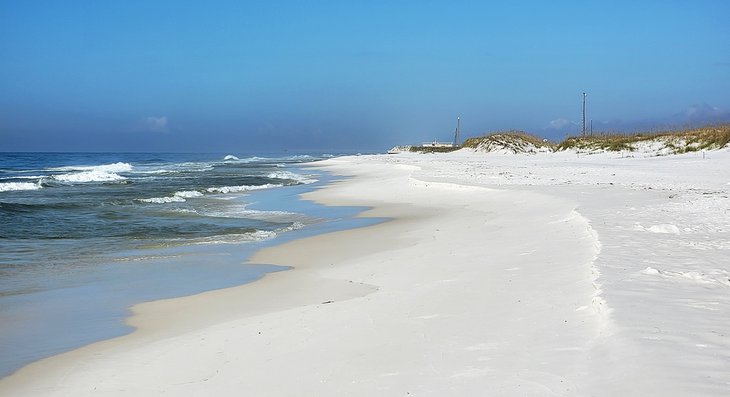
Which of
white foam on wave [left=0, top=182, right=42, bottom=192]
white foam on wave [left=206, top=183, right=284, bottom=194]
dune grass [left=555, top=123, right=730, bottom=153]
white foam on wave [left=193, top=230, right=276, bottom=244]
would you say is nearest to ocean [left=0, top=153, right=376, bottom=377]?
white foam on wave [left=193, top=230, right=276, bottom=244]

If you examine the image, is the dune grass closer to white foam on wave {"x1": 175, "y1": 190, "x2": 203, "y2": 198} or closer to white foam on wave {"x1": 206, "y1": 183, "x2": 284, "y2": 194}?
white foam on wave {"x1": 206, "y1": 183, "x2": 284, "y2": 194}

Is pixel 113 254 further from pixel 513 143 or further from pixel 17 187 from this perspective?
pixel 513 143

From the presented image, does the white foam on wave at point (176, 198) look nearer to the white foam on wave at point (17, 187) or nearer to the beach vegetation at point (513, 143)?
the white foam on wave at point (17, 187)

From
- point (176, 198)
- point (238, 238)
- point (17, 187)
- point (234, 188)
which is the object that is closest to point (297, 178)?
point (234, 188)

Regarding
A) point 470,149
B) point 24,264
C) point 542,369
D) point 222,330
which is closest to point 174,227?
point 24,264

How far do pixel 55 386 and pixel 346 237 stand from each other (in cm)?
849

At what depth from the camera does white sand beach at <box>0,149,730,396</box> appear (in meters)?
4.05

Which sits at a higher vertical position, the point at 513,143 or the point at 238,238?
the point at 513,143

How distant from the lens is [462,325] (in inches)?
210

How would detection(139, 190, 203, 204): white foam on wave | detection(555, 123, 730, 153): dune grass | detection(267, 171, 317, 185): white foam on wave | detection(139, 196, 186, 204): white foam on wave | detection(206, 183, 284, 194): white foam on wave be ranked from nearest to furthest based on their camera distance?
detection(139, 196, 186, 204): white foam on wave
detection(139, 190, 203, 204): white foam on wave
detection(206, 183, 284, 194): white foam on wave
detection(555, 123, 730, 153): dune grass
detection(267, 171, 317, 185): white foam on wave

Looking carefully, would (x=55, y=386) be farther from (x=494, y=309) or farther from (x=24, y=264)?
(x=24, y=264)

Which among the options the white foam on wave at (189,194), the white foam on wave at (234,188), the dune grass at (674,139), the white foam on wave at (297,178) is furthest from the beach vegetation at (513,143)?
the white foam on wave at (189,194)

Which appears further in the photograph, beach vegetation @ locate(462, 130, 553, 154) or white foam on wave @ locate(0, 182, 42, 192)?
beach vegetation @ locate(462, 130, 553, 154)

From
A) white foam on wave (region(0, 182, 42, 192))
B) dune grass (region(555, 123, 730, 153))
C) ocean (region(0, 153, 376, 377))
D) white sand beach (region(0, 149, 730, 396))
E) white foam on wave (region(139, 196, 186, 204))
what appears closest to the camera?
white sand beach (region(0, 149, 730, 396))
